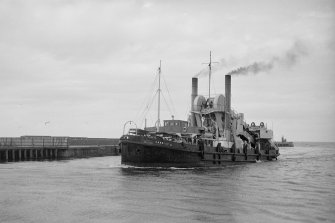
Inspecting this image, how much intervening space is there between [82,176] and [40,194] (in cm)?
990

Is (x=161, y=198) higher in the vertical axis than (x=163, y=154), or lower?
lower

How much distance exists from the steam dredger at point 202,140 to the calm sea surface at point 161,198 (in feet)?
16.0

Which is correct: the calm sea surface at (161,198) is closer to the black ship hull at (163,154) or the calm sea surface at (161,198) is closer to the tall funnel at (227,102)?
the black ship hull at (163,154)

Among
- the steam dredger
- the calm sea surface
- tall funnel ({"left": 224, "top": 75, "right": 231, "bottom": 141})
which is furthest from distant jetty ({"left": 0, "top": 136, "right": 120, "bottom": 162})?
the calm sea surface

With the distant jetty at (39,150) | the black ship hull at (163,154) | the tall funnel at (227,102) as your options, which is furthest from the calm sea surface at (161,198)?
the distant jetty at (39,150)

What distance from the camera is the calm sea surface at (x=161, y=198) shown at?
19.5 metres

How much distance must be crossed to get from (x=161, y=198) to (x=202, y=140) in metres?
21.4

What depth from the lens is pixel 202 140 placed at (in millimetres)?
45000

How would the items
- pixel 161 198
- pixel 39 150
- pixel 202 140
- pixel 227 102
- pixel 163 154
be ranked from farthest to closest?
pixel 39 150 < pixel 227 102 < pixel 202 140 < pixel 163 154 < pixel 161 198

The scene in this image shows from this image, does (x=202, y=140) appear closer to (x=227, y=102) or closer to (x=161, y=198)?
(x=227, y=102)

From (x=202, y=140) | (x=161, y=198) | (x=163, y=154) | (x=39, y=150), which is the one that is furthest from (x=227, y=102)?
(x=161, y=198)

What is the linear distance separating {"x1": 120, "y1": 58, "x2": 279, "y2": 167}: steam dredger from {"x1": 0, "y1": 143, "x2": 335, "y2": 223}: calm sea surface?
16.0 feet

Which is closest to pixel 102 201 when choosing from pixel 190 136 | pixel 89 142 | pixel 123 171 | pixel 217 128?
pixel 123 171

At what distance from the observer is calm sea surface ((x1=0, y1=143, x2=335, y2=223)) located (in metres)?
19.5
